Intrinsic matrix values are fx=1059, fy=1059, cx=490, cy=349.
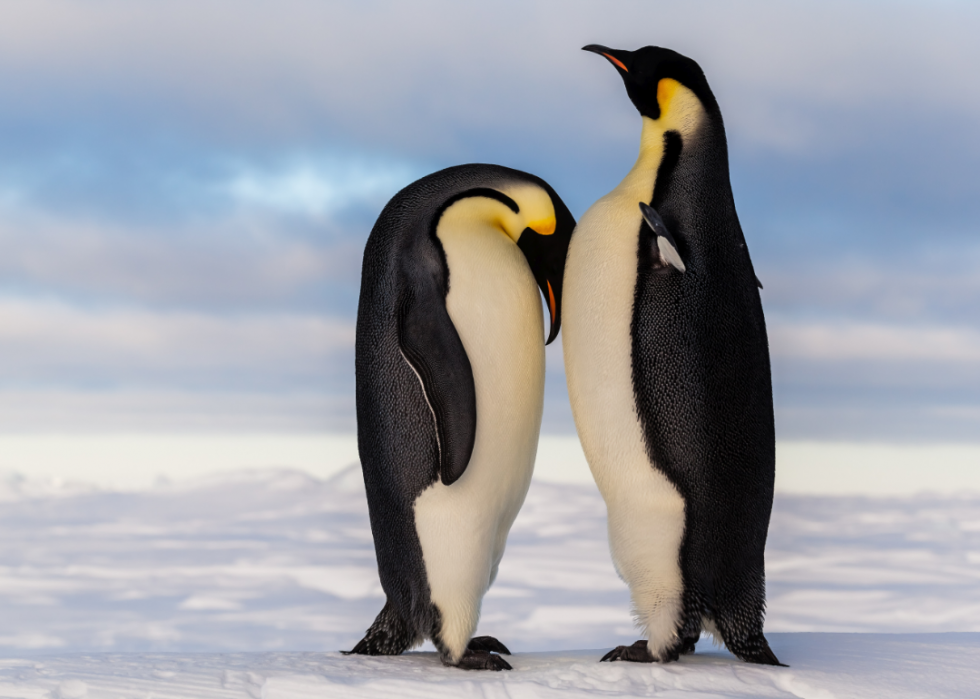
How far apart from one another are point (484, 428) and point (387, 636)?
2.31ft

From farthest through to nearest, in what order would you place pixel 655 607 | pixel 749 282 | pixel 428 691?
pixel 749 282
pixel 655 607
pixel 428 691

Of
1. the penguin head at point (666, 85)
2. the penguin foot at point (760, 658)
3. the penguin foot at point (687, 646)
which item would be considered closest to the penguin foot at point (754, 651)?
the penguin foot at point (760, 658)

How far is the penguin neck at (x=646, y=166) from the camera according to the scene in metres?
3.07

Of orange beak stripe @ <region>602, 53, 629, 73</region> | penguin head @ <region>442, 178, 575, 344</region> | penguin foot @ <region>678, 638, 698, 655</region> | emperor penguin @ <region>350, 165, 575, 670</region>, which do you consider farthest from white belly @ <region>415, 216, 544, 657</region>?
orange beak stripe @ <region>602, 53, 629, 73</region>

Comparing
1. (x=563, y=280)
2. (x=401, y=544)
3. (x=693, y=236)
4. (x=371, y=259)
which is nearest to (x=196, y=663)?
(x=401, y=544)

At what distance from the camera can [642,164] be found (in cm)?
316

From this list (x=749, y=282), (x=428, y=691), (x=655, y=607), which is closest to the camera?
(x=428, y=691)

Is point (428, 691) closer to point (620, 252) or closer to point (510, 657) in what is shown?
point (510, 657)

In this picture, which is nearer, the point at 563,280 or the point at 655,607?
the point at 655,607

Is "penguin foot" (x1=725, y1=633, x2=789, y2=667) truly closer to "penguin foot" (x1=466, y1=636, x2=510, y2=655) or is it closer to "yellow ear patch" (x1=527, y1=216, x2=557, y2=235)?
"penguin foot" (x1=466, y1=636, x2=510, y2=655)

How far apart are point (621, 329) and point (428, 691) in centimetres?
108

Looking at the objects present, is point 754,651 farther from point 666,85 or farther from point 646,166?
point 666,85

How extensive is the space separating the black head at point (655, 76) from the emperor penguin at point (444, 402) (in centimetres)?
54

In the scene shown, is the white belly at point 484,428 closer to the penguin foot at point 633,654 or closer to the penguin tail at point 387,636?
the penguin tail at point 387,636
